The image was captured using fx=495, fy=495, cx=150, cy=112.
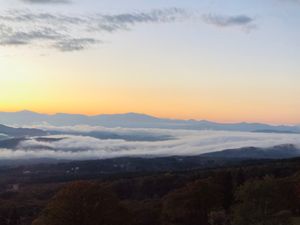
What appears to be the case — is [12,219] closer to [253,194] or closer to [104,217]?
[104,217]

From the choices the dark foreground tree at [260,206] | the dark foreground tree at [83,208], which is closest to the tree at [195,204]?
the dark foreground tree at [260,206]

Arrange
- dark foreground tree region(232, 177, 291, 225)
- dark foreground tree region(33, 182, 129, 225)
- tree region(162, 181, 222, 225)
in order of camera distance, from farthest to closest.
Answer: tree region(162, 181, 222, 225) → dark foreground tree region(33, 182, 129, 225) → dark foreground tree region(232, 177, 291, 225)

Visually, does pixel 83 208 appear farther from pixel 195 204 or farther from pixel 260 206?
pixel 195 204

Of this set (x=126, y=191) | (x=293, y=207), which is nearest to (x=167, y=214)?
(x=293, y=207)

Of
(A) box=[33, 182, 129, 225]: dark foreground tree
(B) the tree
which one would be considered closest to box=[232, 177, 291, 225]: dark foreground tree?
(A) box=[33, 182, 129, 225]: dark foreground tree

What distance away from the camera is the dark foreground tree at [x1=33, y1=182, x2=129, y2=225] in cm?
5641

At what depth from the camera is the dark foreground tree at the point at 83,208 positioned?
5641 cm

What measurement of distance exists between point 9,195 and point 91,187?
14536 centimetres

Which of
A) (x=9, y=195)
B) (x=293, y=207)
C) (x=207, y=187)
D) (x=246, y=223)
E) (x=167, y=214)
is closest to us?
(x=246, y=223)

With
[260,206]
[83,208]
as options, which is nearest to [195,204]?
[260,206]

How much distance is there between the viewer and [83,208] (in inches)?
2260

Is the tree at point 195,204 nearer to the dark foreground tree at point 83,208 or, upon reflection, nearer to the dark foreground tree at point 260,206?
the dark foreground tree at point 260,206

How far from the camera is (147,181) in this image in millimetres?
174125

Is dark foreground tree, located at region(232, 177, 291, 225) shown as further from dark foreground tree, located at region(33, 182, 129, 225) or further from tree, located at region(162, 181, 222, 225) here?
tree, located at region(162, 181, 222, 225)
